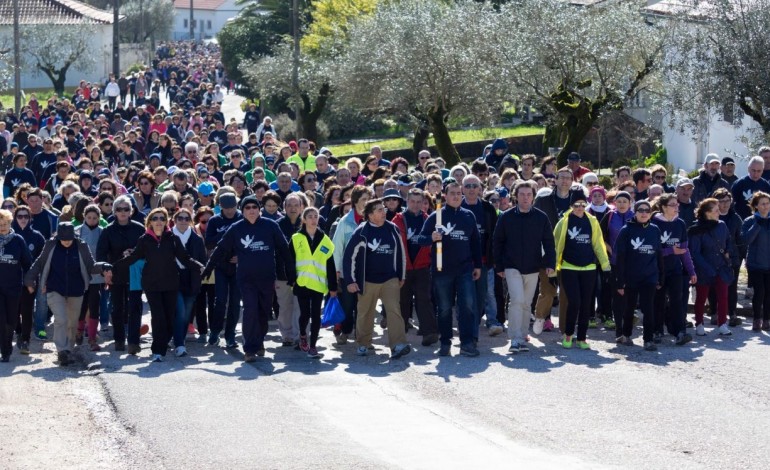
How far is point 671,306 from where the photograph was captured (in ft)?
46.4

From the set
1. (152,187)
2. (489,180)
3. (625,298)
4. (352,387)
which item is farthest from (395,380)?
(152,187)

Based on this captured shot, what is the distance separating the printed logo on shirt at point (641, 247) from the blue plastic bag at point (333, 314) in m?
3.14

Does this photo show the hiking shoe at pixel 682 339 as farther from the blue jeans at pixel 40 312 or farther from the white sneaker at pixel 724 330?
the blue jeans at pixel 40 312

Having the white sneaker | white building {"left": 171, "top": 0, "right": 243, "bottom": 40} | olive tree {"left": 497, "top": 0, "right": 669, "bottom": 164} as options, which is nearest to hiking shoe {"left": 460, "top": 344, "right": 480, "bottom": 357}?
the white sneaker

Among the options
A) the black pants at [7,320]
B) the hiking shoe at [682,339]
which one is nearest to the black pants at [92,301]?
the black pants at [7,320]

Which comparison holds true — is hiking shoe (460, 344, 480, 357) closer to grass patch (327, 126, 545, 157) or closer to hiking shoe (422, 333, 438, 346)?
hiking shoe (422, 333, 438, 346)

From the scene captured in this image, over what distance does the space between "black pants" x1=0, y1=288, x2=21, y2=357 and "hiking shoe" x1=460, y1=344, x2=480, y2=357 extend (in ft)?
15.4

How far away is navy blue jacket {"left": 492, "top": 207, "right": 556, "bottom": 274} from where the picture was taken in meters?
13.8

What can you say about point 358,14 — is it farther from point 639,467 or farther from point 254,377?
point 639,467

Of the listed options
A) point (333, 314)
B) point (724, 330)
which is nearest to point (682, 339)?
point (724, 330)

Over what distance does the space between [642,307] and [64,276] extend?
5.97m

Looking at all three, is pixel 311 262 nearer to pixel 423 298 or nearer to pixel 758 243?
pixel 423 298

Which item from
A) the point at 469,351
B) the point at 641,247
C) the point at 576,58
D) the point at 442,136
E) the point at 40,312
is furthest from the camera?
the point at 442,136

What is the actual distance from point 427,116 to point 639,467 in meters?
20.7
